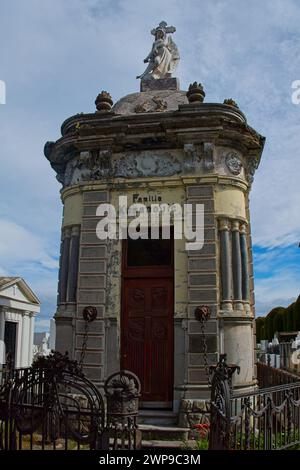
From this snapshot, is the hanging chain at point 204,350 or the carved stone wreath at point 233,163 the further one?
the carved stone wreath at point 233,163

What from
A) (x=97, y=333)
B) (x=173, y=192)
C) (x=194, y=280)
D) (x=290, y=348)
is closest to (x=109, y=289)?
(x=97, y=333)

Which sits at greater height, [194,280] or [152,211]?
[152,211]

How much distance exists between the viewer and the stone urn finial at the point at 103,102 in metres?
10.0

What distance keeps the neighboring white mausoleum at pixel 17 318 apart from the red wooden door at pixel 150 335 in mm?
7797

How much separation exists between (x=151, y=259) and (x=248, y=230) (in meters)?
2.17

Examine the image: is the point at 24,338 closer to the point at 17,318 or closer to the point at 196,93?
the point at 17,318

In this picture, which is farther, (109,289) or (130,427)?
(109,289)

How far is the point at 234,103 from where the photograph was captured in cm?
989

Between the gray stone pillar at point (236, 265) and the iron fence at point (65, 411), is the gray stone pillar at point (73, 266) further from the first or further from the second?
the gray stone pillar at point (236, 265)

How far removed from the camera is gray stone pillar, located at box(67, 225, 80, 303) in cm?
928

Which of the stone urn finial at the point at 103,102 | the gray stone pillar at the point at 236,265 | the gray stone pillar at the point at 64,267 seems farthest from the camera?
the stone urn finial at the point at 103,102

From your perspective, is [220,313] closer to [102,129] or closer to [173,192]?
[173,192]

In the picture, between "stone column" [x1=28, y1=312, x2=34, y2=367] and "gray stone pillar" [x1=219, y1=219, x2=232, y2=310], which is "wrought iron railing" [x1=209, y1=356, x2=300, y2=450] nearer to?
"gray stone pillar" [x1=219, y1=219, x2=232, y2=310]

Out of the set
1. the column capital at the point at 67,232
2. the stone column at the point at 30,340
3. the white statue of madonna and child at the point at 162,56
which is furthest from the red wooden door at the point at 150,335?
the stone column at the point at 30,340
